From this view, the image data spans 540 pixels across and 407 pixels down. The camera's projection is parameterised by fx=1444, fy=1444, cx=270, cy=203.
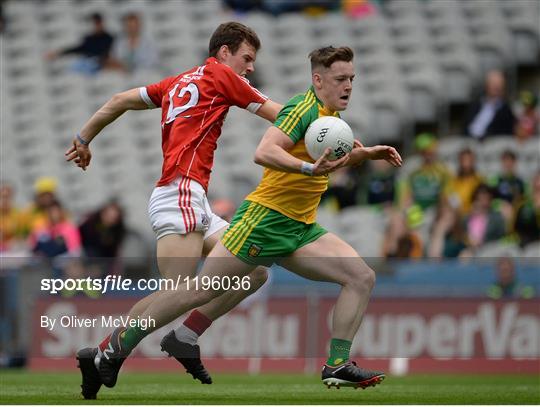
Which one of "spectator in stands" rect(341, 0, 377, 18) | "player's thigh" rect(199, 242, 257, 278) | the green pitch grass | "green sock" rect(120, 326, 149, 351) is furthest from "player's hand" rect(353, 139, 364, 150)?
"spectator in stands" rect(341, 0, 377, 18)

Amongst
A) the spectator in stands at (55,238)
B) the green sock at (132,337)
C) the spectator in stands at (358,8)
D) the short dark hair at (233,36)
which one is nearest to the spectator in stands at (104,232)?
the spectator in stands at (55,238)

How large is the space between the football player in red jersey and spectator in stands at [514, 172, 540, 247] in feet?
22.9

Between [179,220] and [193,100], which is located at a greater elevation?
[193,100]

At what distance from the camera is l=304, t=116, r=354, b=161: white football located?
30.7 ft

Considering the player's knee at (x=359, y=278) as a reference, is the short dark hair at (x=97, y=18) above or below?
above

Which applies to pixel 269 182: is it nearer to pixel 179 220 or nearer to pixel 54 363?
pixel 179 220

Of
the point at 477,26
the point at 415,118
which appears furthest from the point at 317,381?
the point at 477,26

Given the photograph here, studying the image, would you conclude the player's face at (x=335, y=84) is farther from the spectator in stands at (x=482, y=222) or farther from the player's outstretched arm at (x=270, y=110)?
the spectator in stands at (x=482, y=222)

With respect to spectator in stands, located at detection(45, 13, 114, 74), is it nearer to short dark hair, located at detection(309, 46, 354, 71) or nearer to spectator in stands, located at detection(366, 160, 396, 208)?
spectator in stands, located at detection(366, 160, 396, 208)

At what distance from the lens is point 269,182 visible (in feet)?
32.5

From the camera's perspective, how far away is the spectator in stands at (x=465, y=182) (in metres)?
17.2

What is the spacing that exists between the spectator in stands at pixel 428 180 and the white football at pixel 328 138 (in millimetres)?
7915

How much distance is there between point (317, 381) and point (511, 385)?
183 cm

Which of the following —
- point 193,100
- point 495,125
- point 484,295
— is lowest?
point 484,295
